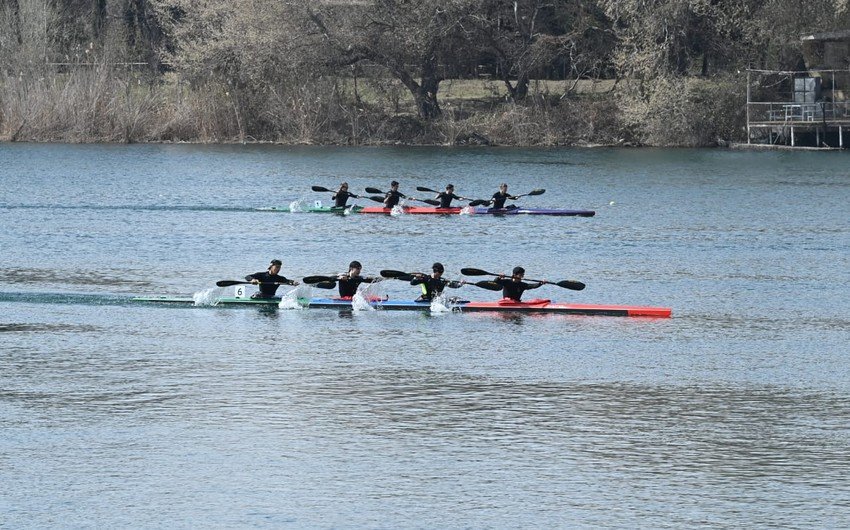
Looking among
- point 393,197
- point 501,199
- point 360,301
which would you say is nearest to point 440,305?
Result: point 360,301

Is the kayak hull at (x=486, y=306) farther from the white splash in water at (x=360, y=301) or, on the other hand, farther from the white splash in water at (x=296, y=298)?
the white splash in water at (x=360, y=301)

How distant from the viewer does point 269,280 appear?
95.6 ft

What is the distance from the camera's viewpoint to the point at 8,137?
78.2m

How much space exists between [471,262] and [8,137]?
48161mm

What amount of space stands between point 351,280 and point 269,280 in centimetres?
171

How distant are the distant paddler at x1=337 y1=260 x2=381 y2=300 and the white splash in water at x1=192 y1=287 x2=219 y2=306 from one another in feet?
9.34

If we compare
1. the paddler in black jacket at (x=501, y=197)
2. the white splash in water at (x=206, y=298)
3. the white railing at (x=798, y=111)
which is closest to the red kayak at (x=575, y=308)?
the white splash in water at (x=206, y=298)

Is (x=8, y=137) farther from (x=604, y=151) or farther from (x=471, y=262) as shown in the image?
(x=471, y=262)

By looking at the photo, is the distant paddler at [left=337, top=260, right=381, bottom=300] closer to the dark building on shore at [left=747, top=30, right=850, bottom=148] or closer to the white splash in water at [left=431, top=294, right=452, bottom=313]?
the white splash in water at [left=431, top=294, right=452, bottom=313]

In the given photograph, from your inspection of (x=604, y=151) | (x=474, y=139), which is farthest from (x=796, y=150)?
(x=474, y=139)

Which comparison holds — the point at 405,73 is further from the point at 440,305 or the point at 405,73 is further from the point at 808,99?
the point at 440,305

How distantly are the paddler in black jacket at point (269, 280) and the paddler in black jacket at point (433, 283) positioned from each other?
269 centimetres

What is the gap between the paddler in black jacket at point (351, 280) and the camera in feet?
95.2

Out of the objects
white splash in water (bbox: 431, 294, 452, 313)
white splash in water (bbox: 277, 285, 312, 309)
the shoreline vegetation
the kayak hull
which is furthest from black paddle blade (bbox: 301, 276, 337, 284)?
the shoreline vegetation
